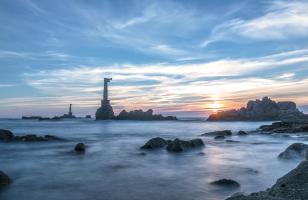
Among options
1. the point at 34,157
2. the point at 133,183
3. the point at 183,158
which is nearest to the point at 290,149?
the point at 183,158

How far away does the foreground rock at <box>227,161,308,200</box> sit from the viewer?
34.5 feet

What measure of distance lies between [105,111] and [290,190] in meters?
169

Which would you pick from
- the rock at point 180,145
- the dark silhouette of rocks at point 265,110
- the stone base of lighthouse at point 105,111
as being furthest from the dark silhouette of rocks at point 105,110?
the rock at point 180,145

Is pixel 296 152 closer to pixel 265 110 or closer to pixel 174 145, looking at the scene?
pixel 174 145

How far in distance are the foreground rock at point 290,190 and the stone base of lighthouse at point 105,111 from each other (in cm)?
16140

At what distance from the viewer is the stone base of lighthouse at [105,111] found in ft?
574

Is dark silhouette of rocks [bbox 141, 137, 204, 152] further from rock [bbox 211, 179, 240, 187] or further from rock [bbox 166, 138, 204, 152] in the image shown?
rock [bbox 211, 179, 240, 187]

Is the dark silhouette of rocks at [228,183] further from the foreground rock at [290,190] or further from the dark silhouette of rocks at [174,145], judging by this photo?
the dark silhouette of rocks at [174,145]

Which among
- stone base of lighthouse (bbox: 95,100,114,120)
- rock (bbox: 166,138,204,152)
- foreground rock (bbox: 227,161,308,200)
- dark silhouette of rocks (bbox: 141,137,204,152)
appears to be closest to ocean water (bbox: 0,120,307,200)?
rock (bbox: 166,138,204,152)

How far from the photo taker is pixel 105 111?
178 meters

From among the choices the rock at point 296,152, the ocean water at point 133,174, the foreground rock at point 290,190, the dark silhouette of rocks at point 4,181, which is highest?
the foreground rock at point 290,190

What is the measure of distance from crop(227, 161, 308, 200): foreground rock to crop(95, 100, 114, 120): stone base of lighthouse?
6354 inches

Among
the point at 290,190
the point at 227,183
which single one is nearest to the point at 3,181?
the point at 227,183

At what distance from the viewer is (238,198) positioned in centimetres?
1060
